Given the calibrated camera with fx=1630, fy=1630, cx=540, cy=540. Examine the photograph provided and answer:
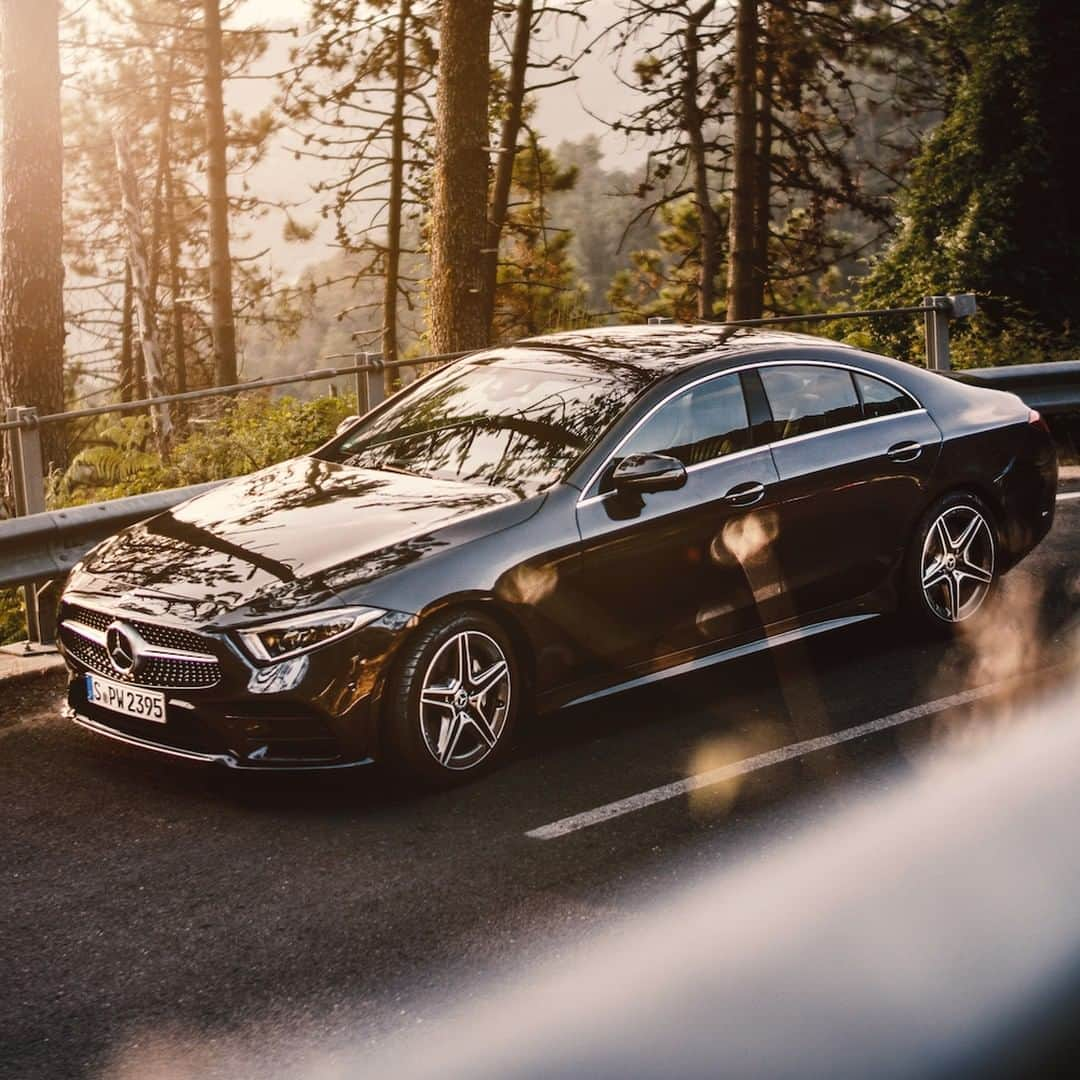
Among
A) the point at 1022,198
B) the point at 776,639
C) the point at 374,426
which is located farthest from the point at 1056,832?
the point at 1022,198

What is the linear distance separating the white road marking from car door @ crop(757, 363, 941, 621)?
0.74m

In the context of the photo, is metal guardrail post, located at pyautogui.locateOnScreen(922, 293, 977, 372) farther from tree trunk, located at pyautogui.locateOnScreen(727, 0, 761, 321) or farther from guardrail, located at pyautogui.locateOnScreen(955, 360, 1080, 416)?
tree trunk, located at pyautogui.locateOnScreen(727, 0, 761, 321)

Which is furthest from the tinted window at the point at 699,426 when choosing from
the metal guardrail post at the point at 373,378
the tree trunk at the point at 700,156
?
the tree trunk at the point at 700,156

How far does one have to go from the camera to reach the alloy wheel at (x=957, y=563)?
793 centimetres

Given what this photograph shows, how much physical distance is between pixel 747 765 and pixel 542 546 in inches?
45.8

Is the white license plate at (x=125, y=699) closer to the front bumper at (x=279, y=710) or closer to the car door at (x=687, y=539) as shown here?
the front bumper at (x=279, y=710)

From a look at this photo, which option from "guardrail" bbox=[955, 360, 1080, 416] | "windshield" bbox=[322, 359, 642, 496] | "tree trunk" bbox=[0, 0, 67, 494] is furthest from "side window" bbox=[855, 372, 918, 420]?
"tree trunk" bbox=[0, 0, 67, 494]

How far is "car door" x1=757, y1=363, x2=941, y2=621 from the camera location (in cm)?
730

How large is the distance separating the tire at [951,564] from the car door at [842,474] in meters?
0.14

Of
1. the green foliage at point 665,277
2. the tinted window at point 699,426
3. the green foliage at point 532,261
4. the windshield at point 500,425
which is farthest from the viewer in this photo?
the green foliage at point 665,277

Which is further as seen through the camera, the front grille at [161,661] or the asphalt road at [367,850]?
the front grille at [161,661]

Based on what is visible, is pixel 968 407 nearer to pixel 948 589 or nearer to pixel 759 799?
pixel 948 589

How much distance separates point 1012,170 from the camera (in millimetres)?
24984

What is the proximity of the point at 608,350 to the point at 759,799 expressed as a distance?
244 cm
